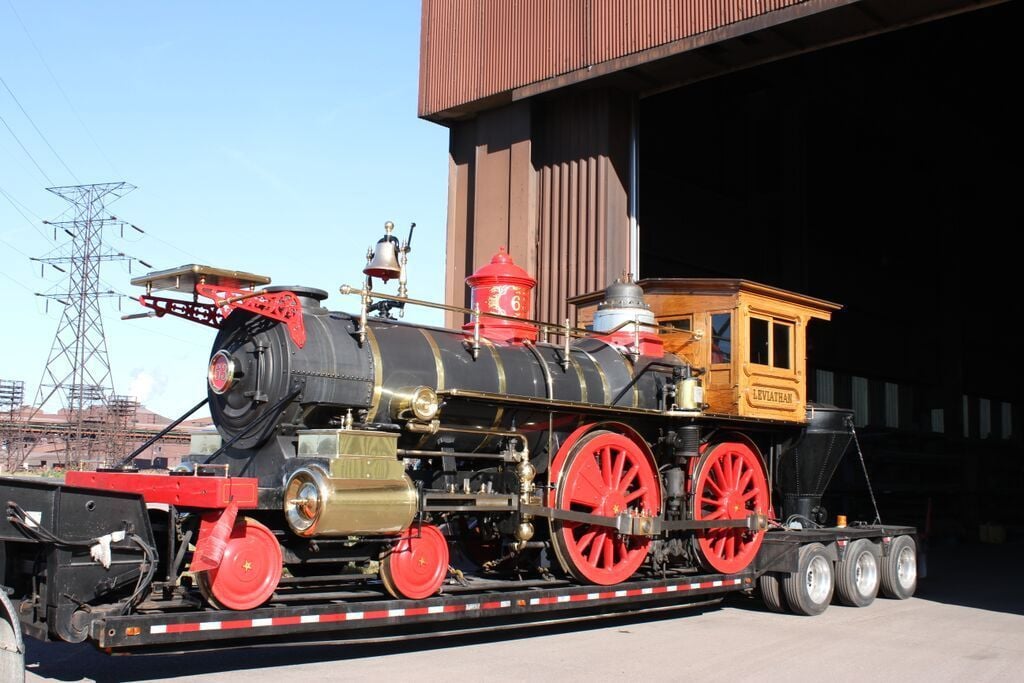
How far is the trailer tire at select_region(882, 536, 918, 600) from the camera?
41.5ft

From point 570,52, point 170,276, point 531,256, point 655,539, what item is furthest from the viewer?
point 531,256

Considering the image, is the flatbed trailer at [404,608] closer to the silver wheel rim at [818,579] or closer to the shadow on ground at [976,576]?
the silver wheel rim at [818,579]

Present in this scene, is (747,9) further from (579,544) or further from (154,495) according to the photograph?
(154,495)

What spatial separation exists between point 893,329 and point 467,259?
14.4m

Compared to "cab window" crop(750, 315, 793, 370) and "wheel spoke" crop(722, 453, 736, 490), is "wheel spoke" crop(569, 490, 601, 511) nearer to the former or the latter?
"wheel spoke" crop(722, 453, 736, 490)

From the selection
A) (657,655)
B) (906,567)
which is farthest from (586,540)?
(906,567)

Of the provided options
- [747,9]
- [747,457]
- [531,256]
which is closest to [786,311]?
[747,457]

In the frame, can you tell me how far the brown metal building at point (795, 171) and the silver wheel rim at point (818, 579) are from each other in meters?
5.77

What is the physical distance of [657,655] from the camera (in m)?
8.53

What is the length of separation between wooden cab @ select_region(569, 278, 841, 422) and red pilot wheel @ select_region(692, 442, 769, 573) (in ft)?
1.74

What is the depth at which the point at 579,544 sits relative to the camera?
31.5 ft

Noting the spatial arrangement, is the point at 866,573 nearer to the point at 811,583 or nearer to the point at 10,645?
the point at 811,583

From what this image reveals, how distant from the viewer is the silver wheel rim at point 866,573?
12.2 metres

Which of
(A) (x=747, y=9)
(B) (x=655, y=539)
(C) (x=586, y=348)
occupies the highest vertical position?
(A) (x=747, y=9)
